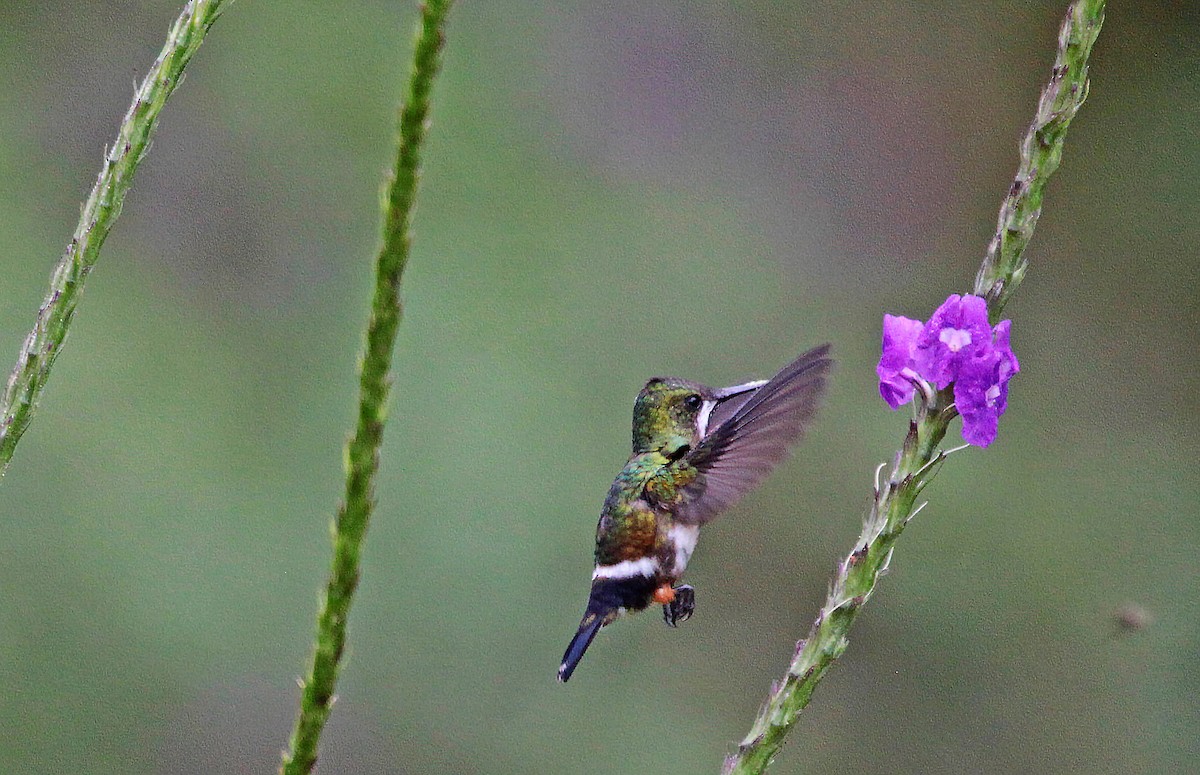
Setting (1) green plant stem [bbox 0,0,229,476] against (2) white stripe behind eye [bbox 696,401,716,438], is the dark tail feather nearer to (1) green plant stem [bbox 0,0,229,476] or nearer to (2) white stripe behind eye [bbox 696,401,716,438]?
(2) white stripe behind eye [bbox 696,401,716,438]

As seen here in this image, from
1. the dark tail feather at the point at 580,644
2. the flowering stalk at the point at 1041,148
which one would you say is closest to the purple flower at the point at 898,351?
the flowering stalk at the point at 1041,148

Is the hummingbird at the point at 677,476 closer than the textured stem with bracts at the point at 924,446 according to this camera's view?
No

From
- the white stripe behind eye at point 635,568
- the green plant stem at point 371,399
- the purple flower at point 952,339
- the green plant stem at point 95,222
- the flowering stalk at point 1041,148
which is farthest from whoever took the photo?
the white stripe behind eye at point 635,568

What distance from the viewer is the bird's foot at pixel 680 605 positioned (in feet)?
8.70

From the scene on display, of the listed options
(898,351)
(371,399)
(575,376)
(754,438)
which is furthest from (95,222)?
(575,376)

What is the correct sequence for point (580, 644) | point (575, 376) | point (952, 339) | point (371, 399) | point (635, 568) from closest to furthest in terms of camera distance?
1. point (371, 399)
2. point (952, 339)
3. point (580, 644)
4. point (635, 568)
5. point (575, 376)

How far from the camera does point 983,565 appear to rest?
17.1 feet

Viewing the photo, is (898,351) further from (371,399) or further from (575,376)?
(575,376)

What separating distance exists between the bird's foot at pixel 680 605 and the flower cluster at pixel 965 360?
43.2 inches

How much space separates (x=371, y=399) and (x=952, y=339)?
2.92 feet

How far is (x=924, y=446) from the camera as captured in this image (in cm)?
159

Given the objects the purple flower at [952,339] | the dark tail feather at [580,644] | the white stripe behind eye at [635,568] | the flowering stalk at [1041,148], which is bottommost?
the dark tail feather at [580,644]

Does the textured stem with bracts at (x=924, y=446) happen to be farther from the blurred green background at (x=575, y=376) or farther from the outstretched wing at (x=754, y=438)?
the blurred green background at (x=575, y=376)

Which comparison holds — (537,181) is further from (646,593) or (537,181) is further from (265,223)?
(646,593)
